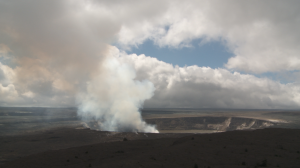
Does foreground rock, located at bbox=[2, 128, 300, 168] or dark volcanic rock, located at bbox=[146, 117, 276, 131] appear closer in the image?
foreground rock, located at bbox=[2, 128, 300, 168]

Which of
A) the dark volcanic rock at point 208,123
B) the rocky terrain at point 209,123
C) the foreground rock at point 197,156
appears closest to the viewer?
the foreground rock at point 197,156

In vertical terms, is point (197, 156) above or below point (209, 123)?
above

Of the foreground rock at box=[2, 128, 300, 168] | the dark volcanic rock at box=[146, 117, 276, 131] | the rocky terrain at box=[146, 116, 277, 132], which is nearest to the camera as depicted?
the foreground rock at box=[2, 128, 300, 168]

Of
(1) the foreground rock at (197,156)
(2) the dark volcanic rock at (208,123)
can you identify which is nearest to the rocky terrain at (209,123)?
(2) the dark volcanic rock at (208,123)

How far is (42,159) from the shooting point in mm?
24609

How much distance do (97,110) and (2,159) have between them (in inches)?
2591

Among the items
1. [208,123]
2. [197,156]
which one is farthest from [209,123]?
[197,156]

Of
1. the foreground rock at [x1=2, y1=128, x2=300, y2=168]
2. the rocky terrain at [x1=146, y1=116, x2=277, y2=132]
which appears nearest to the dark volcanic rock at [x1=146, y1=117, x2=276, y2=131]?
the rocky terrain at [x1=146, y1=116, x2=277, y2=132]

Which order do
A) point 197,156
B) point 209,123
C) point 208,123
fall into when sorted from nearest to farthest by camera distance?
point 197,156, point 209,123, point 208,123

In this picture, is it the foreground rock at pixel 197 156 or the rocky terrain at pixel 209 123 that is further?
the rocky terrain at pixel 209 123

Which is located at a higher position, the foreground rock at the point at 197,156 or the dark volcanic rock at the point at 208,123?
the foreground rock at the point at 197,156

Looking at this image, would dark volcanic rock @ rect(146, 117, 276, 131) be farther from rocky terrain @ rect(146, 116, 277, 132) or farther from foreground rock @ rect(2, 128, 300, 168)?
foreground rock @ rect(2, 128, 300, 168)

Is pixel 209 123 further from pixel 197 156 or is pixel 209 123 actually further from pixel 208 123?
pixel 197 156

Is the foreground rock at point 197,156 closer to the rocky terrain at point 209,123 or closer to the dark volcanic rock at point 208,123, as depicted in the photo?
the rocky terrain at point 209,123
